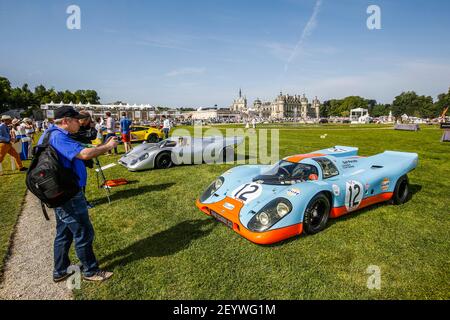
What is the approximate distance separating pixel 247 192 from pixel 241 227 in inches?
29.8

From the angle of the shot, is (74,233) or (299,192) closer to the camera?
(74,233)

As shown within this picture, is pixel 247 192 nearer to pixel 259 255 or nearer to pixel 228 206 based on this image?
pixel 228 206

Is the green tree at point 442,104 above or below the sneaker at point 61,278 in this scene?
above

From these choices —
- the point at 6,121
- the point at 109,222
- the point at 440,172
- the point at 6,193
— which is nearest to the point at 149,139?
the point at 6,121

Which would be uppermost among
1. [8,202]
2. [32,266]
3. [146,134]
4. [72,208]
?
[146,134]

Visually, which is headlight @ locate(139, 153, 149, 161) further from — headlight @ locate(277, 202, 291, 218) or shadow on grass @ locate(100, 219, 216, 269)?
headlight @ locate(277, 202, 291, 218)

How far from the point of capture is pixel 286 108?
164 m

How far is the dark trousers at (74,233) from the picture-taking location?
9.39 ft

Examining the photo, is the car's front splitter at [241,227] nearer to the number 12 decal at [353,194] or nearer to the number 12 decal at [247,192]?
the number 12 decal at [247,192]

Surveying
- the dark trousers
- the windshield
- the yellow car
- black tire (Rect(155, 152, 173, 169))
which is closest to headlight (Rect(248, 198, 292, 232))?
the windshield

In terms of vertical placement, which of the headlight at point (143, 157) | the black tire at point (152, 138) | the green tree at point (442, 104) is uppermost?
the green tree at point (442, 104)

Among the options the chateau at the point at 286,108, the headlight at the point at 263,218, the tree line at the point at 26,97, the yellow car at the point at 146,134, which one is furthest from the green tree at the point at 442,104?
the tree line at the point at 26,97

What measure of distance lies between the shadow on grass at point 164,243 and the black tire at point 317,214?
1655mm

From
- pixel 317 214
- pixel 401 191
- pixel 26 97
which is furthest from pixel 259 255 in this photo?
pixel 26 97
